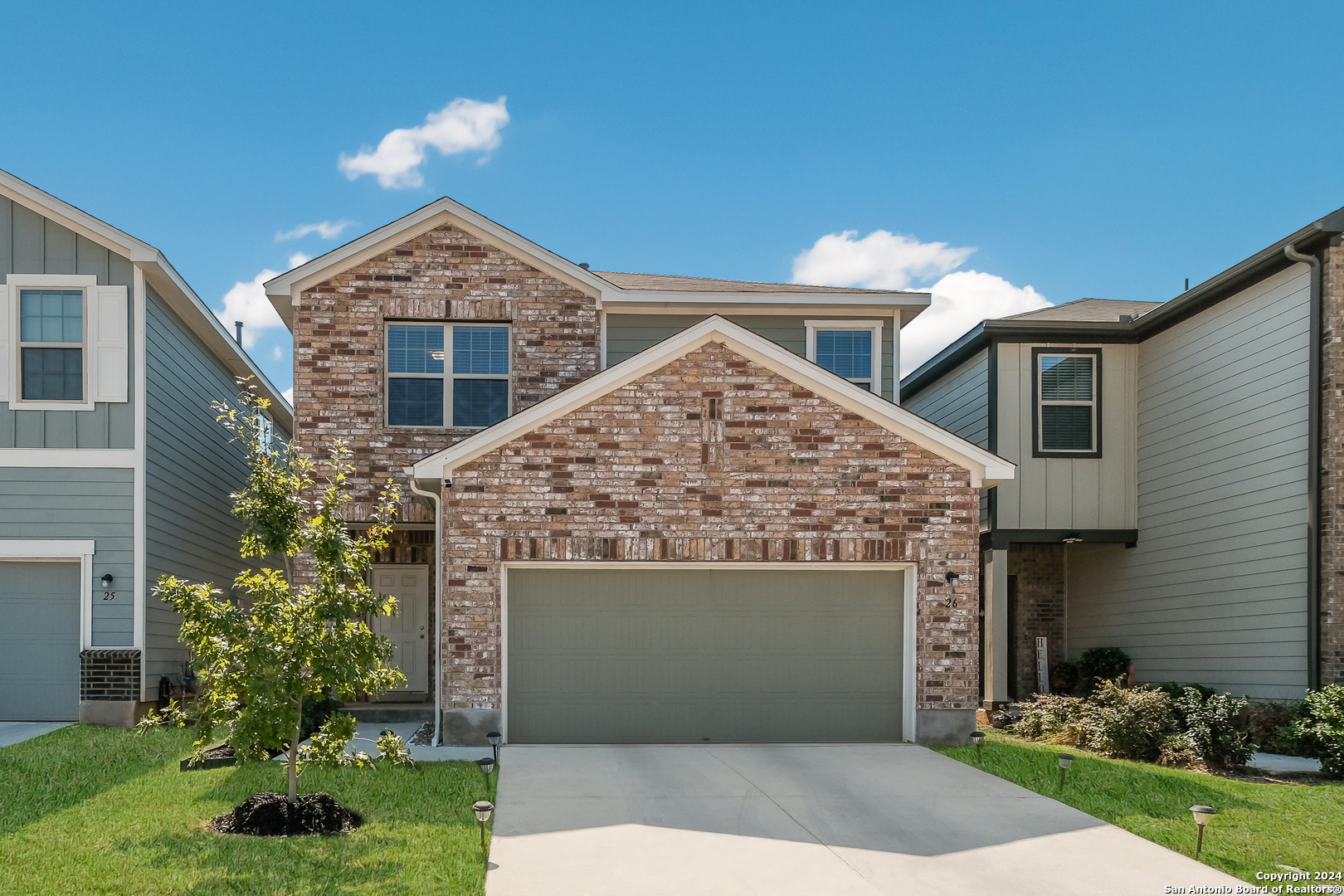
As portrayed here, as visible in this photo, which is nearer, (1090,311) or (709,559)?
(709,559)

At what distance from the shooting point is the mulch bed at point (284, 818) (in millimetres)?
6961

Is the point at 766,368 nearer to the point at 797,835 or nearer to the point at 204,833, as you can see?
the point at 797,835

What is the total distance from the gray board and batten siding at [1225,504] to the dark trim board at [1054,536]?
0.82 feet

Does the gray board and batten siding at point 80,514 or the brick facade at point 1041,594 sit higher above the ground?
the gray board and batten siding at point 80,514

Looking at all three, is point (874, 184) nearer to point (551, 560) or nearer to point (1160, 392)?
point (1160, 392)

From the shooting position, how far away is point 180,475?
13523 mm

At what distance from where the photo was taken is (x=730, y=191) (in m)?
16.1

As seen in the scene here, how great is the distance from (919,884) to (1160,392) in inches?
416

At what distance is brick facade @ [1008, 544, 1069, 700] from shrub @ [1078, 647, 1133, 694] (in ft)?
3.80

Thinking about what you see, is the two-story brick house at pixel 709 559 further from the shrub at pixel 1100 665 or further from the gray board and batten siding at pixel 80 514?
the shrub at pixel 1100 665

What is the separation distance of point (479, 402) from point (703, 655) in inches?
178

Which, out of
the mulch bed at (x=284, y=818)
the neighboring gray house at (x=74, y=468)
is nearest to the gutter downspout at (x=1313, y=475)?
the mulch bed at (x=284, y=818)

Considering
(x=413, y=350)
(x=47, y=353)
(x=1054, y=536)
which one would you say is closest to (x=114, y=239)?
(x=47, y=353)

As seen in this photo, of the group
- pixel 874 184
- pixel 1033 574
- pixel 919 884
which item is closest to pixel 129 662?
pixel 919 884
